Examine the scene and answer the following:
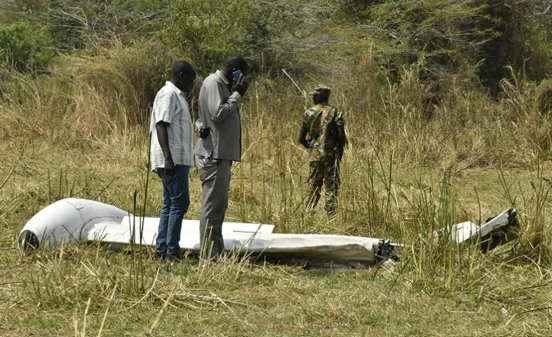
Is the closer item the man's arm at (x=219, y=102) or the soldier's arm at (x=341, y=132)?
the man's arm at (x=219, y=102)

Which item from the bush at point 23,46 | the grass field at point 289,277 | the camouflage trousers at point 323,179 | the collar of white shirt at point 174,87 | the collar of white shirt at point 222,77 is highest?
the bush at point 23,46

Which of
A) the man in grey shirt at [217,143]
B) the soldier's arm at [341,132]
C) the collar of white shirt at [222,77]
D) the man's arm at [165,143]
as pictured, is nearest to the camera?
the man's arm at [165,143]

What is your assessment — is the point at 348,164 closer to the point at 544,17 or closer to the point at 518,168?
the point at 518,168

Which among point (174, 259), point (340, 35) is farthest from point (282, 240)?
point (340, 35)

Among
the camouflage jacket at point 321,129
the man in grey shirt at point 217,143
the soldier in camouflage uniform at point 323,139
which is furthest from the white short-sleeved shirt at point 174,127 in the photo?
the camouflage jacket at point 321,129

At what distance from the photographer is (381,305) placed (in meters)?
5.40

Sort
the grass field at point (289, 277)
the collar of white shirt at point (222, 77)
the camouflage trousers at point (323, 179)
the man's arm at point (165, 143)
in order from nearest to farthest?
the grass field at point (289, 277) < the man's arm at point (165, 143) < the collar of white shirt at point (222, 77) < the camouflage trousers at point (323, 179)

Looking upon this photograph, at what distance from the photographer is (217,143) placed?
6.35m

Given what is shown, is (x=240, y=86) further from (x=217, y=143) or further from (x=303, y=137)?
(x=303, y=137)

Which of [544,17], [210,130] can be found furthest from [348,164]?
[544,17]

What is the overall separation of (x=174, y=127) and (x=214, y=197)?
0.55m

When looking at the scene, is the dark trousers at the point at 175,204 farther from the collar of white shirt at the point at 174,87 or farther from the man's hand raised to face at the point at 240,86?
the man's hand raised to face at the point at 240,86

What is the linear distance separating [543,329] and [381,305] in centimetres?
93

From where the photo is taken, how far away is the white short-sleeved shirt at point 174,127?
629cm
